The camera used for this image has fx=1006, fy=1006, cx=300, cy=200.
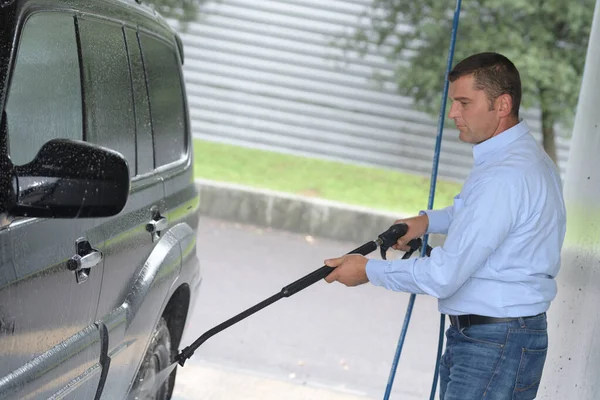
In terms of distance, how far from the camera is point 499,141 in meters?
3.55

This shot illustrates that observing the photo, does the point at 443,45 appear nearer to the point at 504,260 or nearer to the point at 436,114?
the point at 436,114

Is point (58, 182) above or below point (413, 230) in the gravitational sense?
above

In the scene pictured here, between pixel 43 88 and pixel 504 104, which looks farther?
pixel 504 104

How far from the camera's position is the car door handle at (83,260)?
289 centimetres

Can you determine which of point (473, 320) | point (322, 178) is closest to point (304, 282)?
point (473, 320)

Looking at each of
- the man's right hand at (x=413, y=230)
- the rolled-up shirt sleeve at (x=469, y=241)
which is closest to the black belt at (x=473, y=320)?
the rolled-up shirt sleeve at (x=469, y=241)

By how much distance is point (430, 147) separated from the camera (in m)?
11.5

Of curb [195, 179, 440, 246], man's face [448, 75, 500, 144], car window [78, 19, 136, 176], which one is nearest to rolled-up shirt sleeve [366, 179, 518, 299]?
man's face [448, 75, 500, 144]

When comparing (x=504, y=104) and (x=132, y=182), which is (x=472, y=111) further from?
(x=132, y=182)

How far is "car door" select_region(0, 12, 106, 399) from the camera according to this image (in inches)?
99.6

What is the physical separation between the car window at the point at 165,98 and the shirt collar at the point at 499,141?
1.29m

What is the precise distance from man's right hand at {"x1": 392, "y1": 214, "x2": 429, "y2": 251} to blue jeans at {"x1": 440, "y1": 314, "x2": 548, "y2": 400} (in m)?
0.57

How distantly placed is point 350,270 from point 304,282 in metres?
0.17

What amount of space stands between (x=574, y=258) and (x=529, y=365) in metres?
1.14
